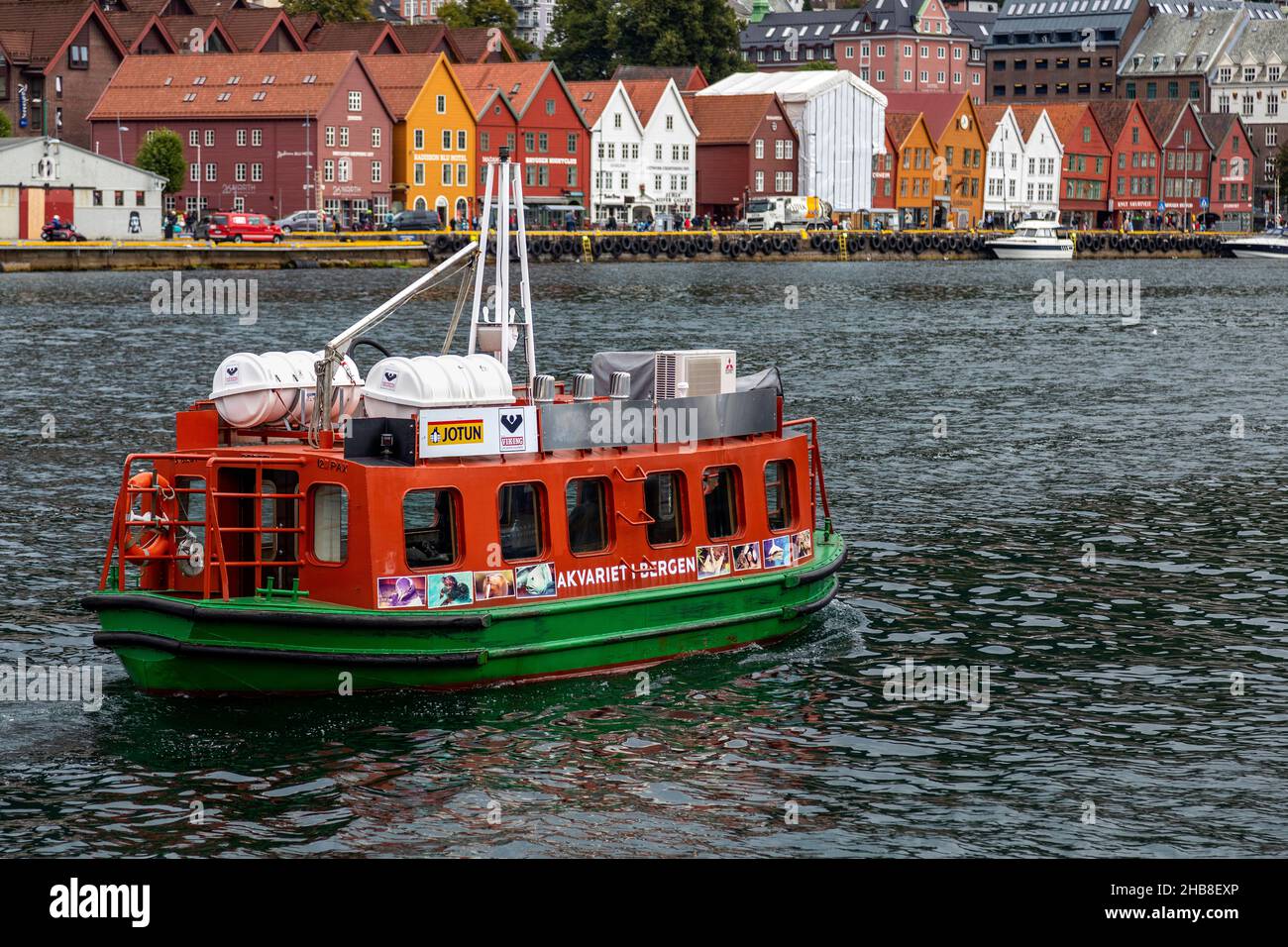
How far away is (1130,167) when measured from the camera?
189500mm

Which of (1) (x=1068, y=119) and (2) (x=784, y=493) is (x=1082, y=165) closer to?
(1) (x=1068, y=119)

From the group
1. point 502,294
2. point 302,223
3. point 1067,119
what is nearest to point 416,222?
point 302,223

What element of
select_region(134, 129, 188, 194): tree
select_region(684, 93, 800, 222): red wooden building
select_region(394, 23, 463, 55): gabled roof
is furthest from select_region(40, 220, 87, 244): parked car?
select_region(684, 93, 800, 222): red wooden building

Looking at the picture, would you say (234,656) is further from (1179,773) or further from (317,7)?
(317,7)

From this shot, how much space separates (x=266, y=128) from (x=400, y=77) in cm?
1229

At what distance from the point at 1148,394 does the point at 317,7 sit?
444 feet

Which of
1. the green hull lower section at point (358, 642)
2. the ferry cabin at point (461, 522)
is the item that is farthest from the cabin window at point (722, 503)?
the green hull lower section at point (358, 642)

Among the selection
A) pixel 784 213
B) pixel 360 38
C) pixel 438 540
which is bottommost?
pixel 438 540

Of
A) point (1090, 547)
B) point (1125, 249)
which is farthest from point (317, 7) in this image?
point (1090, 547)

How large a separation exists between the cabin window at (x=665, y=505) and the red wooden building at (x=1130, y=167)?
171 metres

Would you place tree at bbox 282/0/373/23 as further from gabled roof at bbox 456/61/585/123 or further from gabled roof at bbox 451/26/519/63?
gabled roof at bbox 456/61/585/123

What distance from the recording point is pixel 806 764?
Result: 19.5 meters

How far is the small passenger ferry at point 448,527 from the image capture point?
20109 millimetres

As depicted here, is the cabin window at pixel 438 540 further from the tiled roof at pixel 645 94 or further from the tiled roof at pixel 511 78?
the tiled roof at pixel 645 94
